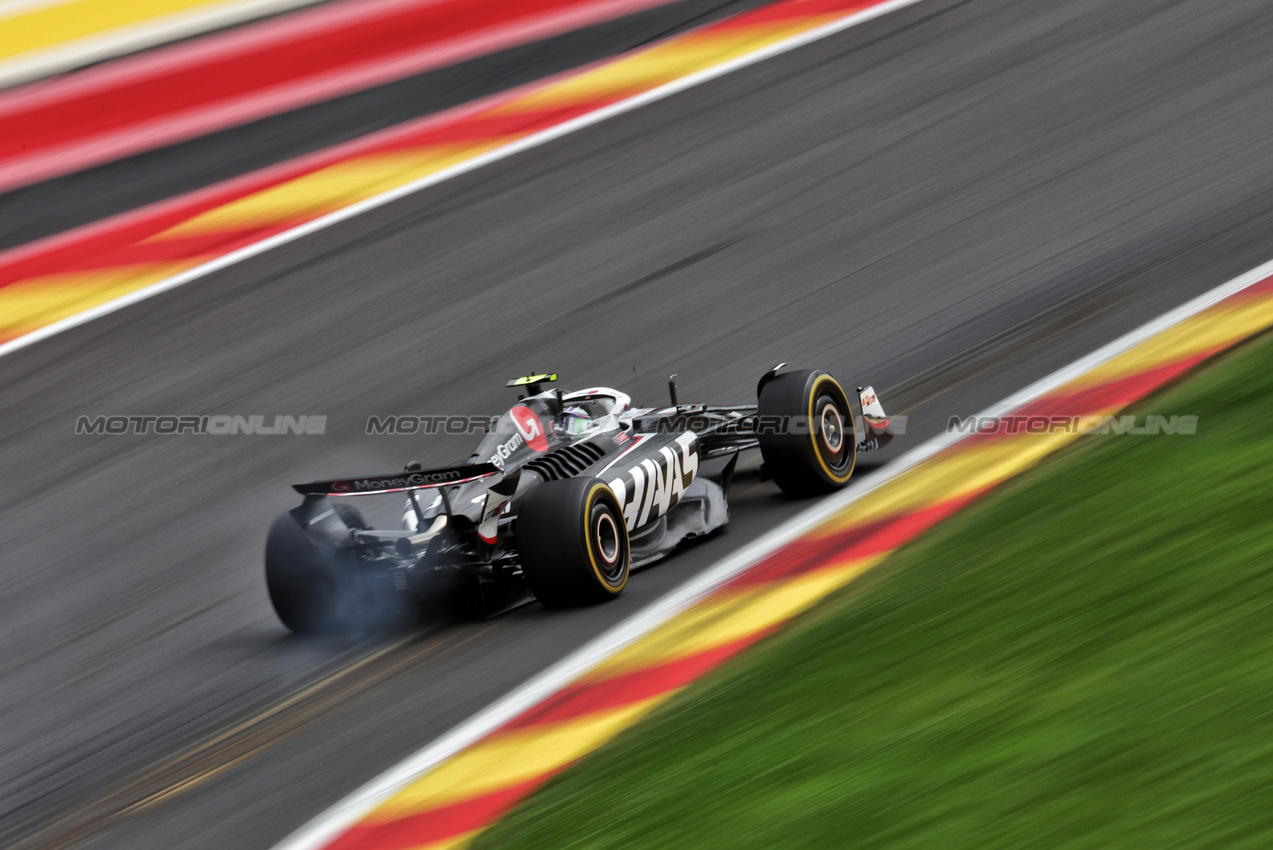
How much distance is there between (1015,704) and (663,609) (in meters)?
2.51

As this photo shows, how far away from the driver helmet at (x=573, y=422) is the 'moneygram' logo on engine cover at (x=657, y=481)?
0.40 meters

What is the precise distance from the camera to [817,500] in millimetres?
7535

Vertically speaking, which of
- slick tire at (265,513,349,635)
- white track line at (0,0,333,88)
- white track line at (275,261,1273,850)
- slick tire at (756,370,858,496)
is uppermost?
white track line at (0,0,333,88)

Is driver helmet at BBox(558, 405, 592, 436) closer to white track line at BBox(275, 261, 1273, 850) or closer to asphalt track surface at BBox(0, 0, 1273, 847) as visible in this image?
asphalt track surface at BBox(0, 0, 1273, 847)

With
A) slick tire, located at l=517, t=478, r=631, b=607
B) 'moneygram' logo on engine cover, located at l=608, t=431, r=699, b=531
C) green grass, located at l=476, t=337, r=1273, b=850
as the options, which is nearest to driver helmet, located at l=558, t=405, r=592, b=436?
'moneygram' logo on engine cover, located at l=608, t=431, r=699, b=531

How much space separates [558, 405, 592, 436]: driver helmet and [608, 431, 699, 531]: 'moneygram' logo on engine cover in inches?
15.9

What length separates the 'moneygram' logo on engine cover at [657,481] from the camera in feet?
22.7

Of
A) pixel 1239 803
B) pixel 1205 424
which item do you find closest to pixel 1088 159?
pixel 1205 424

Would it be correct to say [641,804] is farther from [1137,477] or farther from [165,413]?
[165,413]

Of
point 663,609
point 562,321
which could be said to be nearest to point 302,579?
point 663,609

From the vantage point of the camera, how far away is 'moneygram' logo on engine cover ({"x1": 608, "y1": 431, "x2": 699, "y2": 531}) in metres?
6.93

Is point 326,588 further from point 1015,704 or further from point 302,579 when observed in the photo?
point 1015,704

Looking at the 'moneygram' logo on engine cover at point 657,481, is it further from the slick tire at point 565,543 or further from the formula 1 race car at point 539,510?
the slick tire at point 565,543

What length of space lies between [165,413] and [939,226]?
592 cm
